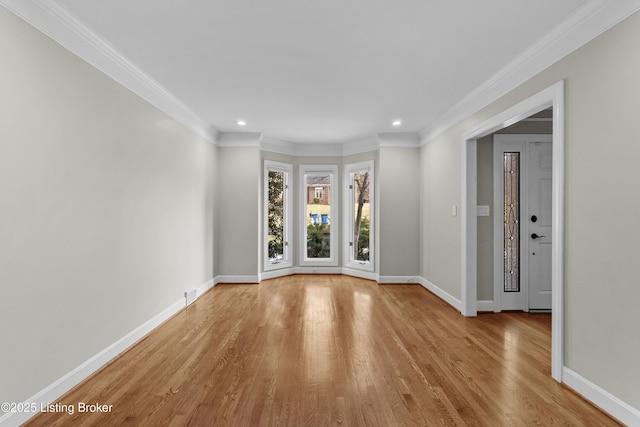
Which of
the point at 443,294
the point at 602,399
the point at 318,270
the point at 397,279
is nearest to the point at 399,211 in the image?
the point at 397,279

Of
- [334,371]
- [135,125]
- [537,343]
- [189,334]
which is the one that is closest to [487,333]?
[537,343]

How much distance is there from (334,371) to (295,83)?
2753 millimetres

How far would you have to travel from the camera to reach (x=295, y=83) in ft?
10.9

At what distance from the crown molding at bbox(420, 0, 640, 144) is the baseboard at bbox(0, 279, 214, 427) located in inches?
167

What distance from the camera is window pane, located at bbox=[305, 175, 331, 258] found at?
20.9 feet

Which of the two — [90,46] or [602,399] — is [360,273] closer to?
[602,399]

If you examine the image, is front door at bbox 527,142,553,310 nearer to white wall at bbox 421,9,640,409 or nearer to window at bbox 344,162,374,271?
white wall at bbox 421,9,640,409

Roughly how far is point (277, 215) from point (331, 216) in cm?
108

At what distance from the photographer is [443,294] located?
4555 mm

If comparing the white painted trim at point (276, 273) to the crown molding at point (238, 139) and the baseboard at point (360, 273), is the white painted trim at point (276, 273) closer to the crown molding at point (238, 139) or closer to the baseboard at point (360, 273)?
the baseboard at point (360, 273)

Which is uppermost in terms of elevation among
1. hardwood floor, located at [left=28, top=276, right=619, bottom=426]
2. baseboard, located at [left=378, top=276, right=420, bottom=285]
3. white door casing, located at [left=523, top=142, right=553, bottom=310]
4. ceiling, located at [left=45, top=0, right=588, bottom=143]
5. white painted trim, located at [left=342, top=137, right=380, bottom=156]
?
ceiling, located at [left=45, top=0, right=588, bottom=143]

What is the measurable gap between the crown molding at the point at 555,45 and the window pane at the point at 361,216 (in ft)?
8.42

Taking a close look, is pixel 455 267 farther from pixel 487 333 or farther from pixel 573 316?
pixel 573 316

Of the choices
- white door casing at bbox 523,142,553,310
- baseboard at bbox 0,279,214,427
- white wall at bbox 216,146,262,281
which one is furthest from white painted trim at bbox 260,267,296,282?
white door casing at bbox 523,142,553,310
